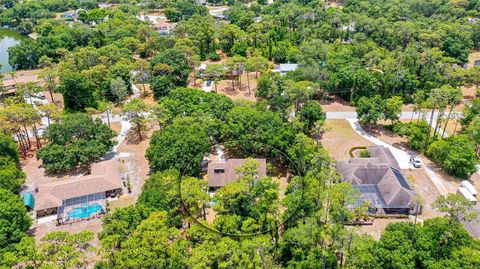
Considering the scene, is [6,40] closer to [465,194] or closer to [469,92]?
[469,92]

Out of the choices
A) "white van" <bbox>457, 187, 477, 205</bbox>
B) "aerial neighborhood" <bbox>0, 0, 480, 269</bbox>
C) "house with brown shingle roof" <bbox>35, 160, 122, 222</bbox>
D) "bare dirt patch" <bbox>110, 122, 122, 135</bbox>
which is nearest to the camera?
"aerial neighborhood" <bbox>0, 0, 480, 269</bbox>

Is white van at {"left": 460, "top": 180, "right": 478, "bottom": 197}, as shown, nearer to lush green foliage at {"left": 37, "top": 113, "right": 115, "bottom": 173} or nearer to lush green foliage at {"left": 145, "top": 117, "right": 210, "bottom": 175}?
lush green foliage at {"left": 145, "top": 117, "right": 210, "bottom": 175}

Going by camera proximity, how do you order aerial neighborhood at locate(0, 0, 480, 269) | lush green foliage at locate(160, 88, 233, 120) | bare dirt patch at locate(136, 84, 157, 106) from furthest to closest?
1. bare dirt patch at locate(136, 84, 157, 106)
2. lush green foliage at locate(160, 88, 233, 120)
3. aerial neighborhood at locate(0, 0, 480, 269)

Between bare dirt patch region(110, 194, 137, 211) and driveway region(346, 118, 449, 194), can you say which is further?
driveway region(346, 118, 449, 194)

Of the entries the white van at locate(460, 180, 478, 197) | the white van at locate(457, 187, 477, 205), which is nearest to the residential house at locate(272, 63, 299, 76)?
the white van at locate(460, 180, 478, 197)

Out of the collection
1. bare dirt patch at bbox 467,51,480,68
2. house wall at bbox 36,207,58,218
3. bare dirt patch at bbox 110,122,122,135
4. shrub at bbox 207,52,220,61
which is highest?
bare dirt patch at bbox 467,51,480,68

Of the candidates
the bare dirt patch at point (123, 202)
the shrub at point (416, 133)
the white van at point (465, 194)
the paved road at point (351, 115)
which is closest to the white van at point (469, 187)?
the white van at point (465, 194)

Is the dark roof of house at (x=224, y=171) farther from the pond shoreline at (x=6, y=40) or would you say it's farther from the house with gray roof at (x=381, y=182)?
the pond shoreline at (x=6, y=40)

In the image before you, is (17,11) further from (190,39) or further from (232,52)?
(232,52)
